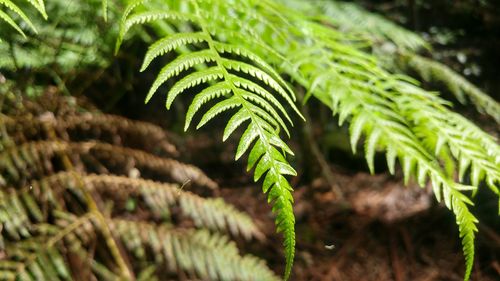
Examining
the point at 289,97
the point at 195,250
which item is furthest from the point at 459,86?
the point at 195,250

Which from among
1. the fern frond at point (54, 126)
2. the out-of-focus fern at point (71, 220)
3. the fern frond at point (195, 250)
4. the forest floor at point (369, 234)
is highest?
the fern frond at point (54, 126)

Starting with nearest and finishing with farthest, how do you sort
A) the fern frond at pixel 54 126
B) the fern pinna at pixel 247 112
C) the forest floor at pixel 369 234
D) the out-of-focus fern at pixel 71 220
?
the fern pinna at pixel 247 112
the out-of-focus fern at pixel 71 220
the fern frond at pixel 54 126
the forest floor at pixel 369 234

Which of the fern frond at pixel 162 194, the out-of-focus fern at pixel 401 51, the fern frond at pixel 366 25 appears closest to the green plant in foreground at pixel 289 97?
the out-of-focus fern at pixel 401 51

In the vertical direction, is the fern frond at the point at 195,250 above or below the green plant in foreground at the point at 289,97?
below

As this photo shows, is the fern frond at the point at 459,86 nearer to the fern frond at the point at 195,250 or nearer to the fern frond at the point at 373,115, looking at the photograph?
the fern frond at the point at 373,115

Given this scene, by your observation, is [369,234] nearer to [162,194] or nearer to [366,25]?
[366,25]

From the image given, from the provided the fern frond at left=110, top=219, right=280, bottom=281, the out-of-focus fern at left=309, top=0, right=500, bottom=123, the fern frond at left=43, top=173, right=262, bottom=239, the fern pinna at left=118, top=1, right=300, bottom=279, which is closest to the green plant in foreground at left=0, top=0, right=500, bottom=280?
the fern pinna at left=118, top=1, right=300, bottom=279

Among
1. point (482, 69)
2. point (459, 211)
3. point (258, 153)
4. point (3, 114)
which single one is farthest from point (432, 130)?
point (482, 69)

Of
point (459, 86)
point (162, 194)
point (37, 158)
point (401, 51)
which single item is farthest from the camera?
point (401, 51)

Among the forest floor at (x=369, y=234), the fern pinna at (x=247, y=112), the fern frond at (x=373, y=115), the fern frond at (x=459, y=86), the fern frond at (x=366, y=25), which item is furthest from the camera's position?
the fern frond at (x=366, y=25)

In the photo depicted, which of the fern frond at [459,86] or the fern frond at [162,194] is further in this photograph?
the fern frond at [459,86]

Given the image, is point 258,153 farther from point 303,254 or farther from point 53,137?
point 303,254
